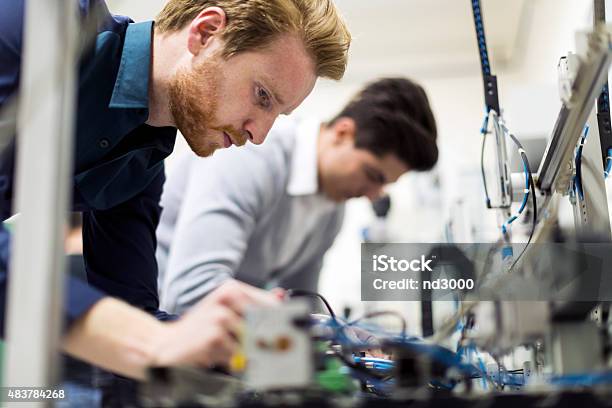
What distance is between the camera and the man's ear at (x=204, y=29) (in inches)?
49.8

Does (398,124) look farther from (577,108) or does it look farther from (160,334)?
(160,334)

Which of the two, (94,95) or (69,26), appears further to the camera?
(94,95)

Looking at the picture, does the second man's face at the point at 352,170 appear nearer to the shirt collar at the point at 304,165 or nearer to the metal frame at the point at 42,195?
the shirt collar at the point at 304,165

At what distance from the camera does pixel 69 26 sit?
0.58 m

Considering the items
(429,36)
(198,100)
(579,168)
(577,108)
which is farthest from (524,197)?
(429,36)

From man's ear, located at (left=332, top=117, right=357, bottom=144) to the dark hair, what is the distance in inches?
0.6

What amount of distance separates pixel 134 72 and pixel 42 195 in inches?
25.5

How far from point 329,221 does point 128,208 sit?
3.20 feet

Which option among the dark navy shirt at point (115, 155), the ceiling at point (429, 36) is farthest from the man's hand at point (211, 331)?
the ceiling at point (429, 36)

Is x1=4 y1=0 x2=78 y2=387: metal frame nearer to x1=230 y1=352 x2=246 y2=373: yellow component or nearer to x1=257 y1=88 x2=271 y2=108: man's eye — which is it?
x1=230 y1=352 x2=246 y2=373: yellow component

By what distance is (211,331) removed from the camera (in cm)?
59

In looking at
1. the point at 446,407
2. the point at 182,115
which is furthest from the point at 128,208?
the point at 446,407

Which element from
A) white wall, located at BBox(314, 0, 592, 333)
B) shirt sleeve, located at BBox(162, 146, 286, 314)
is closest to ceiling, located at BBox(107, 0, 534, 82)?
white wall, located at BBox(314, 0, 592, 333)

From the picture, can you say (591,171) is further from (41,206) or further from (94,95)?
(41,206)
